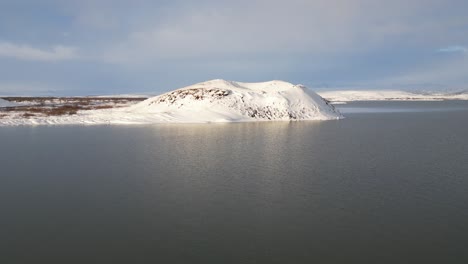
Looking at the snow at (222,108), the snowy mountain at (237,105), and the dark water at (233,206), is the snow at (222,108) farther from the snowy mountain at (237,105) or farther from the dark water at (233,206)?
the dark water at (233,206)

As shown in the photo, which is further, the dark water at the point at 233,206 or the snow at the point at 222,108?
the snow at the point at 222,108

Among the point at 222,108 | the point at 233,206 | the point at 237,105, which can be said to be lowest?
the point at 233,206

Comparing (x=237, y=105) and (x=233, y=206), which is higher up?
(x=237, y=105)

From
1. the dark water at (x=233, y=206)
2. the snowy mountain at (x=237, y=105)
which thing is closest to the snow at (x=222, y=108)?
→ the snowy mountain at (x=237, y=105)

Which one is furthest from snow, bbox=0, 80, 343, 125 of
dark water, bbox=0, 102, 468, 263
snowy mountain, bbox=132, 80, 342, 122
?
dark water, bbox=0, 102, 468, 263

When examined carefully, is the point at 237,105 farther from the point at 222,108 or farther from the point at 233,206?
the point at 233,206

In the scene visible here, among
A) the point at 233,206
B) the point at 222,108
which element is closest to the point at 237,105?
the point at 222,108
